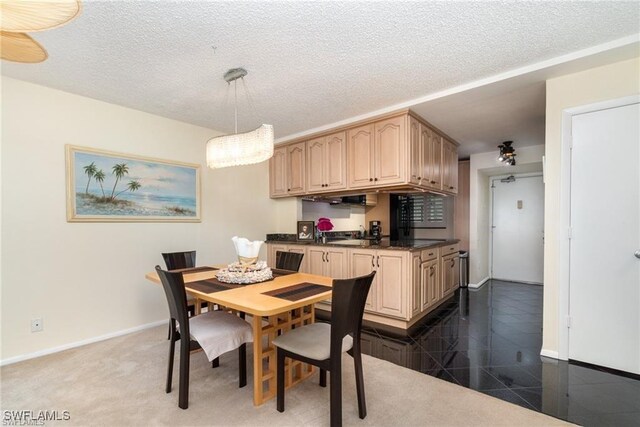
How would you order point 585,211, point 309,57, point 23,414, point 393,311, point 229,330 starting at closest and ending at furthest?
point 23,414 < point 229,330 < point 309,57 < point 585,211 < point 393,311

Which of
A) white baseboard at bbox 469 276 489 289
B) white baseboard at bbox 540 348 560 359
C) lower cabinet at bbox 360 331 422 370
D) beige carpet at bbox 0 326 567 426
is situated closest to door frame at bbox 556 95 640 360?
white baseboard at bbox 540 348 560 359

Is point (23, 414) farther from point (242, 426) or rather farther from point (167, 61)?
point (167, 61)

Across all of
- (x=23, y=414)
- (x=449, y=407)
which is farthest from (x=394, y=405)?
(x=23, y=414)

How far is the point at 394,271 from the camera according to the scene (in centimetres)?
316

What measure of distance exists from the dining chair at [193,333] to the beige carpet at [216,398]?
0.16 m

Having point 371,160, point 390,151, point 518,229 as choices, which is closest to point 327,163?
point 371,160

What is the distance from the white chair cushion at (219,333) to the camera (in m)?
1.85

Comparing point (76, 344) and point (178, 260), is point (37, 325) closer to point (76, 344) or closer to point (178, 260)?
point (76, 344)

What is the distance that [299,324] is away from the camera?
7.63 ft

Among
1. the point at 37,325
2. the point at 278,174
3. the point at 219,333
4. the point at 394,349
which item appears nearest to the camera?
the point at 219,333

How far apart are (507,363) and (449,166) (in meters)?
2.68

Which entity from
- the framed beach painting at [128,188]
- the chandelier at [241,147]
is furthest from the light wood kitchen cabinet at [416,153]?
the framed beach painting at [128,188]

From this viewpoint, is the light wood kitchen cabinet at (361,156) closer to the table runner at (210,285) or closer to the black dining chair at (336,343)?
the table runner at (210,285)

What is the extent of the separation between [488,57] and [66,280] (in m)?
4.16
